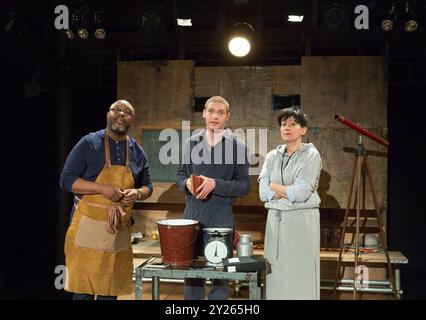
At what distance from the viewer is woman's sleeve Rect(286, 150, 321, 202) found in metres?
3.48

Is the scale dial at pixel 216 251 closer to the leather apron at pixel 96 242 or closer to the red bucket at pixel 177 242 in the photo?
the red bucket at pixel 177 242

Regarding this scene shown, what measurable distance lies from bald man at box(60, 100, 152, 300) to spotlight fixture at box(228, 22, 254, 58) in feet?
7.26

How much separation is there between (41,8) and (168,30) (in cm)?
153

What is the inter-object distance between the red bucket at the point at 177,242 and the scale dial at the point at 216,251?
4.5 inches

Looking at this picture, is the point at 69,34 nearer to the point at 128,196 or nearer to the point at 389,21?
the point at 128,196

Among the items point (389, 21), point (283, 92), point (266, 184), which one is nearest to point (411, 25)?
point (389, 21)

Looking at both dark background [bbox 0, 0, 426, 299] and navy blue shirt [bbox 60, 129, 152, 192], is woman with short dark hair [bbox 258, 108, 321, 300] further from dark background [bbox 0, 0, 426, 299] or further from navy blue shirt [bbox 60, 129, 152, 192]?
dark background [bbox 0, 0, 426, 299]

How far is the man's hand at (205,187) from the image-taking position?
3432mm

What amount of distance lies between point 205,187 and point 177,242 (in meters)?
0.51

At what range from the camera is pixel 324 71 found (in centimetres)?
A: 554

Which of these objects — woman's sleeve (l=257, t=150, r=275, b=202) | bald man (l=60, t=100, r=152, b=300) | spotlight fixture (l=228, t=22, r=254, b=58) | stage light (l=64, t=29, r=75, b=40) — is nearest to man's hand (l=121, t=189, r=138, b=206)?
bald man (l=60, t=100, r=152, b=300)

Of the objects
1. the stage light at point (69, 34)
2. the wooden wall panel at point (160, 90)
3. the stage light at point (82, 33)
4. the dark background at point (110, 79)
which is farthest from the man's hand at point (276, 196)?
the stage light at point (69, 34)
